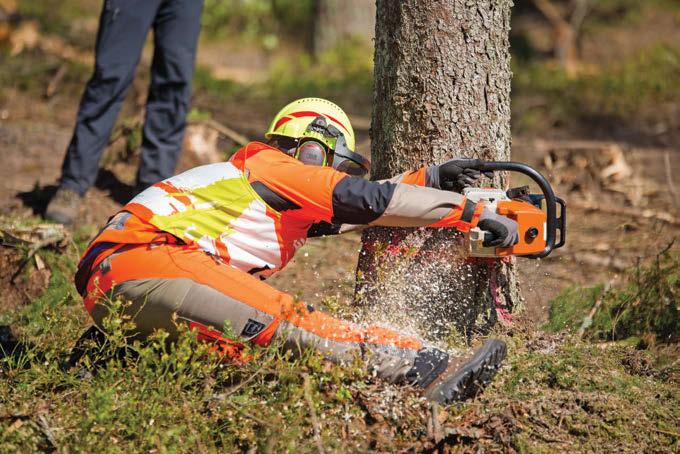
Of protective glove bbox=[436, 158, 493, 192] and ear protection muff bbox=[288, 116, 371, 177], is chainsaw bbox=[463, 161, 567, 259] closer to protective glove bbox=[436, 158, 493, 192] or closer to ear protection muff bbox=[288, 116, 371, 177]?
protective glove bbox=[436, 158, 493, 192]

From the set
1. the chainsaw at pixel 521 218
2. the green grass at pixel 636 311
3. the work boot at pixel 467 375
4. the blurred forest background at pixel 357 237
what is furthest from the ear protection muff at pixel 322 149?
the green grass at pixel 636 311

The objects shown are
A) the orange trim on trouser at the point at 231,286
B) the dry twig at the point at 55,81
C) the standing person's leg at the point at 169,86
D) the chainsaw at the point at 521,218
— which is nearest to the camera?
the orange trim on trouser at the point at 231,286

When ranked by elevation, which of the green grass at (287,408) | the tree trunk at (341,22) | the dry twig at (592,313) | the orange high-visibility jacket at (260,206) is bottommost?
the green grass at (287,408)

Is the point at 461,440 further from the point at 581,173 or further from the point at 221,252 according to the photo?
the point at 581,173

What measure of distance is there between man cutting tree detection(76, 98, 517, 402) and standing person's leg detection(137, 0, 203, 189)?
2349mm

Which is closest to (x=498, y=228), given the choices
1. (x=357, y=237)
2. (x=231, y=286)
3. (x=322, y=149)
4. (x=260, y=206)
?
(x=322, y=149)

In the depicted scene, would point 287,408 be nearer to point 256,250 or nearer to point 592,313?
point 256,250

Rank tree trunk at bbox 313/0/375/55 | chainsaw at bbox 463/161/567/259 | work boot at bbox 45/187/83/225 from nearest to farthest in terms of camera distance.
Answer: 1. chainsaw at bbox 463/161/567/259
2. work boot at bbox 45/187/83/225
3. tree trunk at bbox 313/0/375/55

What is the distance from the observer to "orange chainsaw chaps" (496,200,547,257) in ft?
11.5

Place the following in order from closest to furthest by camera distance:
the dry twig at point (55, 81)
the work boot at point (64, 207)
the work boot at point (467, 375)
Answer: the work boot at point (467, 375)
the work boot at point (64, 207)
the dry twig at point (55, 81)

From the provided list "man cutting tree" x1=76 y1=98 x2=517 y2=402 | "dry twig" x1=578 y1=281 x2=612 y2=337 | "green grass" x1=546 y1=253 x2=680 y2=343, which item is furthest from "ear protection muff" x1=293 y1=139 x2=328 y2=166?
"dry twig" x1=578 y1=281 x2=612 y2=337

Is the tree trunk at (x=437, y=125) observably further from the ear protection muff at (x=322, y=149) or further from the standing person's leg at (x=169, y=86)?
the standing person's leg at (x=169, y=86)

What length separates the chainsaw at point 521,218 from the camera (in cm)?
347

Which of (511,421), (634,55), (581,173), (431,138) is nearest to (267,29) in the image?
(634,55)
